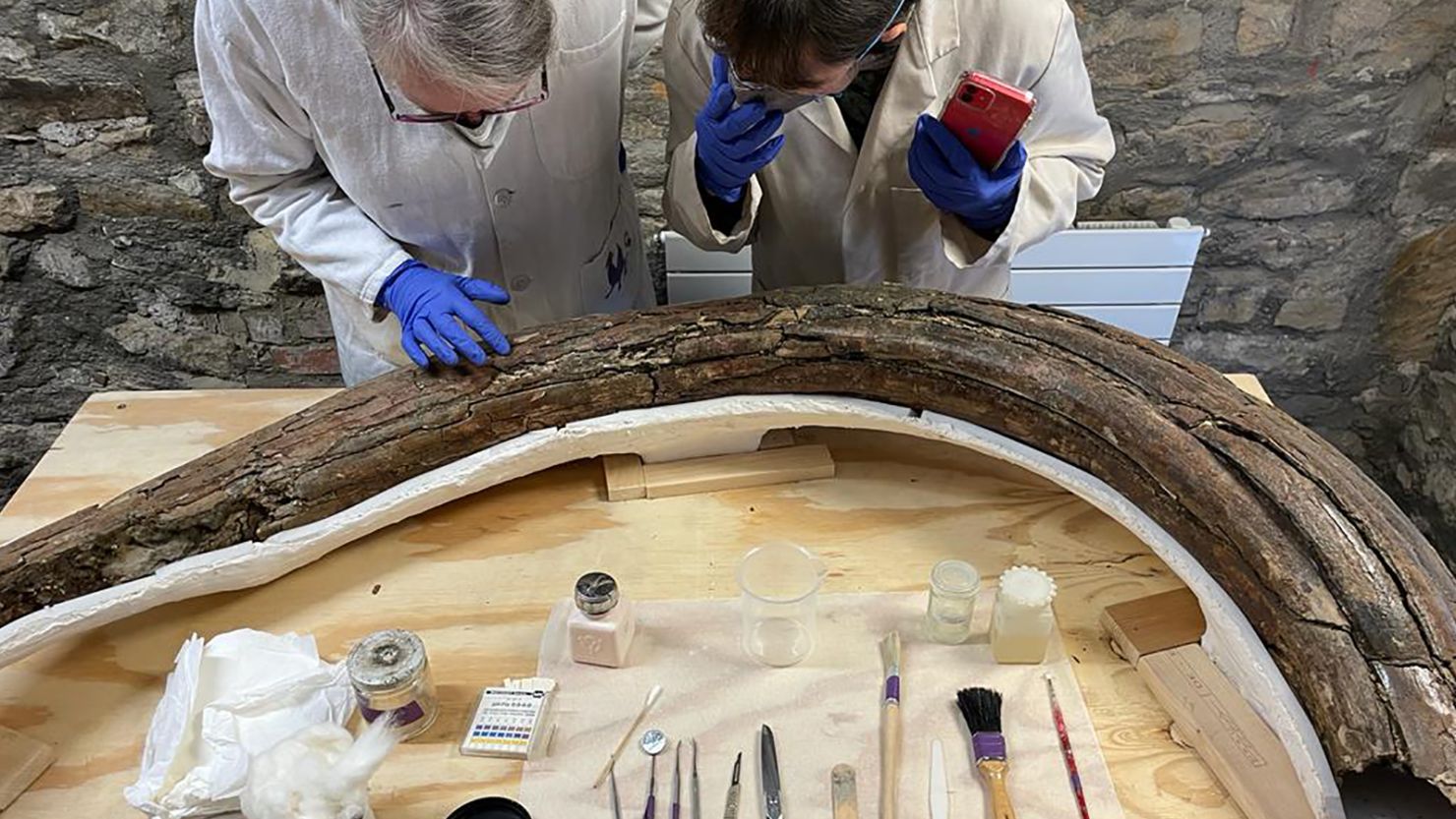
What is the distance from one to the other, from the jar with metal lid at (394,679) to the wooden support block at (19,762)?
0.38 meters

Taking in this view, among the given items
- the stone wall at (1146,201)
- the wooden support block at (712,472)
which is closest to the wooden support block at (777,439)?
the wooden support block at (712,472)

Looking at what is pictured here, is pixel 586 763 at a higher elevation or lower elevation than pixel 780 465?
lower

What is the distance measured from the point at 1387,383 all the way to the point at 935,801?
2.07 meters

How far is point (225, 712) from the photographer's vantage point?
1.17 metres

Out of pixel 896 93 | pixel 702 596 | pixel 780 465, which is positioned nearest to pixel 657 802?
pixel 702 596

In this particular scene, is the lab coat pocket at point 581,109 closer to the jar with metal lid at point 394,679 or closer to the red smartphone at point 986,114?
the red smartphone at point 986,114

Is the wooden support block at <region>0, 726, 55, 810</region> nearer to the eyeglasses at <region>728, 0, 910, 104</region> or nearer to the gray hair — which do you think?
the gray hair

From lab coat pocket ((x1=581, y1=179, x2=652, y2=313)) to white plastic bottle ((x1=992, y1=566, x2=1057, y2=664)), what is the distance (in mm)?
904

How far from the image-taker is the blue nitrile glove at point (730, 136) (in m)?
1.33

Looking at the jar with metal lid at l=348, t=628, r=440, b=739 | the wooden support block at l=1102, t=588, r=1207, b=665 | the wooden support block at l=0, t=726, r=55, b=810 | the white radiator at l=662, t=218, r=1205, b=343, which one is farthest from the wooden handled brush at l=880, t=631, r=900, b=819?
the white radiator at l=662, t=218, r=1205, b=343

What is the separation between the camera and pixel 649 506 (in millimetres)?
1533

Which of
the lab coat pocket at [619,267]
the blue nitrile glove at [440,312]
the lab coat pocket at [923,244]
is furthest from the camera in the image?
the lab coat pocket at [619,267]

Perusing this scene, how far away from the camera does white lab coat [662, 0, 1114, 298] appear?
145 cm

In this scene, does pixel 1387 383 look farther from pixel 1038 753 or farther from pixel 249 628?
pixel 249 628
